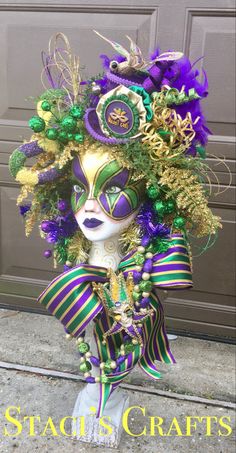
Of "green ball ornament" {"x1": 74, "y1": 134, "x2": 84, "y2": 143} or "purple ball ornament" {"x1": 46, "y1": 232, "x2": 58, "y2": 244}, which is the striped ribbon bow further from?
"green ball ornament" {"x1": 74, "y1": 134, "x2": 84, "y2": 143}

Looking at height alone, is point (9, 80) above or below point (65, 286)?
above

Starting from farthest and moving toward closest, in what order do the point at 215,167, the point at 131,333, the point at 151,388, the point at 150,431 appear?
the point at 215,167, the point at 151,388, the point at 150,431, the point at 131,333

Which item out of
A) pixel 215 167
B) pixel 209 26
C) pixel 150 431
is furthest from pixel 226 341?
pixel 209 26

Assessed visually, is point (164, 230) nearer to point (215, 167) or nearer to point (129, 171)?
point (129, 171)

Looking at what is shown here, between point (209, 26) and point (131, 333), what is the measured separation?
5.73 feet

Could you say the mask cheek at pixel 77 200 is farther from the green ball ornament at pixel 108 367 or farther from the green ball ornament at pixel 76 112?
the green ball ornament at pixel 108 367

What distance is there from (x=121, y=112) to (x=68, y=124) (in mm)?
192

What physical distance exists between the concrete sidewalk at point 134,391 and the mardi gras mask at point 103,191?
1.05m

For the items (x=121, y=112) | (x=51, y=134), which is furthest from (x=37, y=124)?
(x=121, y=112)

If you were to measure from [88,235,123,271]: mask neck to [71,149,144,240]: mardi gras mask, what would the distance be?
93 millimetres

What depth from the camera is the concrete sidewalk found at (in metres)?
1.97

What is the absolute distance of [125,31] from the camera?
2.45m

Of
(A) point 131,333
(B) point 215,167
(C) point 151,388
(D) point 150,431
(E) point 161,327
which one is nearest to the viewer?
(A) point 131,333

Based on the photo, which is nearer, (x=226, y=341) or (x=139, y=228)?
(x=139, y=228)
